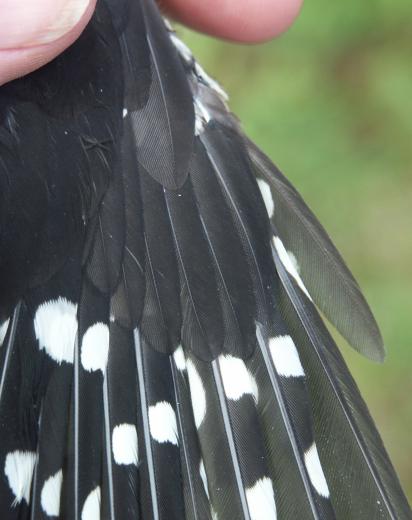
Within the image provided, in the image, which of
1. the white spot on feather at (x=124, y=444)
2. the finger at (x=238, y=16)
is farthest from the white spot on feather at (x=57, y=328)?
the finger at (x=238, y=16)

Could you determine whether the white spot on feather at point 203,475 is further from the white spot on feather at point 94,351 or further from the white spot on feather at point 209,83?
the white spot on feather at point 209,83

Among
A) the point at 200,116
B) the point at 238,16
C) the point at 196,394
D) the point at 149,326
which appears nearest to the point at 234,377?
the point at 196,394

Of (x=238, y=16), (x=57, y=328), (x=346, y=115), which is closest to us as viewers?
(x=57, y=328)

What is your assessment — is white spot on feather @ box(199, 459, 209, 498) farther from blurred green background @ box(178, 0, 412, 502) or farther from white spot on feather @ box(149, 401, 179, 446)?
blurred green background @ box(178, 0, 412, 502)

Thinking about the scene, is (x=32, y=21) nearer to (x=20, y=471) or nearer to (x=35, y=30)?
(x=35, y=30)

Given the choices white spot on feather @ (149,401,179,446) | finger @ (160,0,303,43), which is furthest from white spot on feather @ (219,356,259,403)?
finger @ (160,0,303,43)

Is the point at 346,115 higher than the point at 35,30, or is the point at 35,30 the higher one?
the point at 35,30

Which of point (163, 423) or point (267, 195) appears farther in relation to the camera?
point (267, 195)
